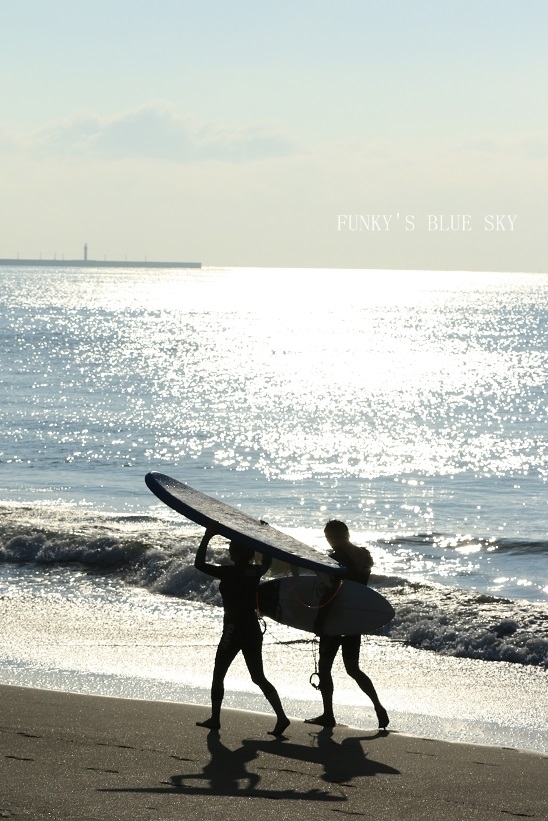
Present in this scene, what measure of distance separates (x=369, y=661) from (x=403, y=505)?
16.1 m

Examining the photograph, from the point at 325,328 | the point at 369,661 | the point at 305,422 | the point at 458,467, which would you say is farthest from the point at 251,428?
the point at 325,328

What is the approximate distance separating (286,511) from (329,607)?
18.2 m

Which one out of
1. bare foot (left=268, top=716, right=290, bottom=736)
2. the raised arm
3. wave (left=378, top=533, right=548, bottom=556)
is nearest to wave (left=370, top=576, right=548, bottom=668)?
bare foot (left=268, top=716, right=290, bottom=736)

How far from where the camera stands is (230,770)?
847 cm

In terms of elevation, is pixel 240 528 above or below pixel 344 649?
above

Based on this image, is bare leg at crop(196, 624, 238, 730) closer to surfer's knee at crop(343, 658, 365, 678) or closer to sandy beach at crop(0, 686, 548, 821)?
sandy beach at crop(0, 686, 548, 821)

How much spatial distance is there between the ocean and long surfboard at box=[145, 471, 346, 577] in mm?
1685

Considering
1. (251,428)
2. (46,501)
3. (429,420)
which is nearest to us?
(46,501)

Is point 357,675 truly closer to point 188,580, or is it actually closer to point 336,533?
point 336,533

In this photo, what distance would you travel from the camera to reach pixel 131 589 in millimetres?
18047

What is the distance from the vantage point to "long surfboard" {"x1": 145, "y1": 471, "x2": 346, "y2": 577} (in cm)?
991

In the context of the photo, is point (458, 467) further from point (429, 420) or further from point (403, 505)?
point (429, 420)

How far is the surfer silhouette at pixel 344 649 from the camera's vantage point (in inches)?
397

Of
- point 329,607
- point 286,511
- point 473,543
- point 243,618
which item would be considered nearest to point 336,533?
point 329,607
